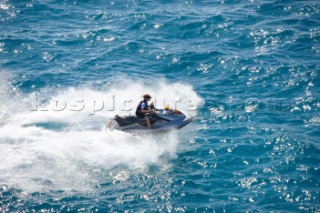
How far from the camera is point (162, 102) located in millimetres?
26656

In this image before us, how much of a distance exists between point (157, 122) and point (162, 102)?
13.3ft

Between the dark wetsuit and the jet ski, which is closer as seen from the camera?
the jet ski

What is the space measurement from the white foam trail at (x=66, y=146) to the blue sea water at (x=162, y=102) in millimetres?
68

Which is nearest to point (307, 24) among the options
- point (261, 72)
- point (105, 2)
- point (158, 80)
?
point (261, 72)

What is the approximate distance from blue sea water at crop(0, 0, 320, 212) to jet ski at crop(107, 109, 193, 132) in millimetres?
490

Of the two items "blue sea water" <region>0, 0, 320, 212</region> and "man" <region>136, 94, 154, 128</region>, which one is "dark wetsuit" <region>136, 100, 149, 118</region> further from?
"blue sea water" <region>0, 0, 320, 212</region>

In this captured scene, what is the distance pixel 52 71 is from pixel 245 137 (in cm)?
1558

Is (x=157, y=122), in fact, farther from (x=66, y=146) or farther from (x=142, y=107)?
(x=66, y=146)

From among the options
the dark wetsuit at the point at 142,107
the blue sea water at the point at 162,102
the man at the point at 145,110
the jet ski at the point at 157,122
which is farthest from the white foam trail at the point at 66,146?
the dark wetsuit at the point at 142,107

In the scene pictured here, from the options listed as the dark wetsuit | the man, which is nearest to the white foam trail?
the man

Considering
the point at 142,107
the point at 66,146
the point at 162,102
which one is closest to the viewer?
the point at 66,146

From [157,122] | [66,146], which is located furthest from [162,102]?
[66,146]

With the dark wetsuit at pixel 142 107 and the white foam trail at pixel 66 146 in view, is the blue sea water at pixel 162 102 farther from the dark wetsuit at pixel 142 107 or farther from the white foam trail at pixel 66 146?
the dark wetsuit at pixel 142 107

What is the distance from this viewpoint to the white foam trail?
64.8 ft
